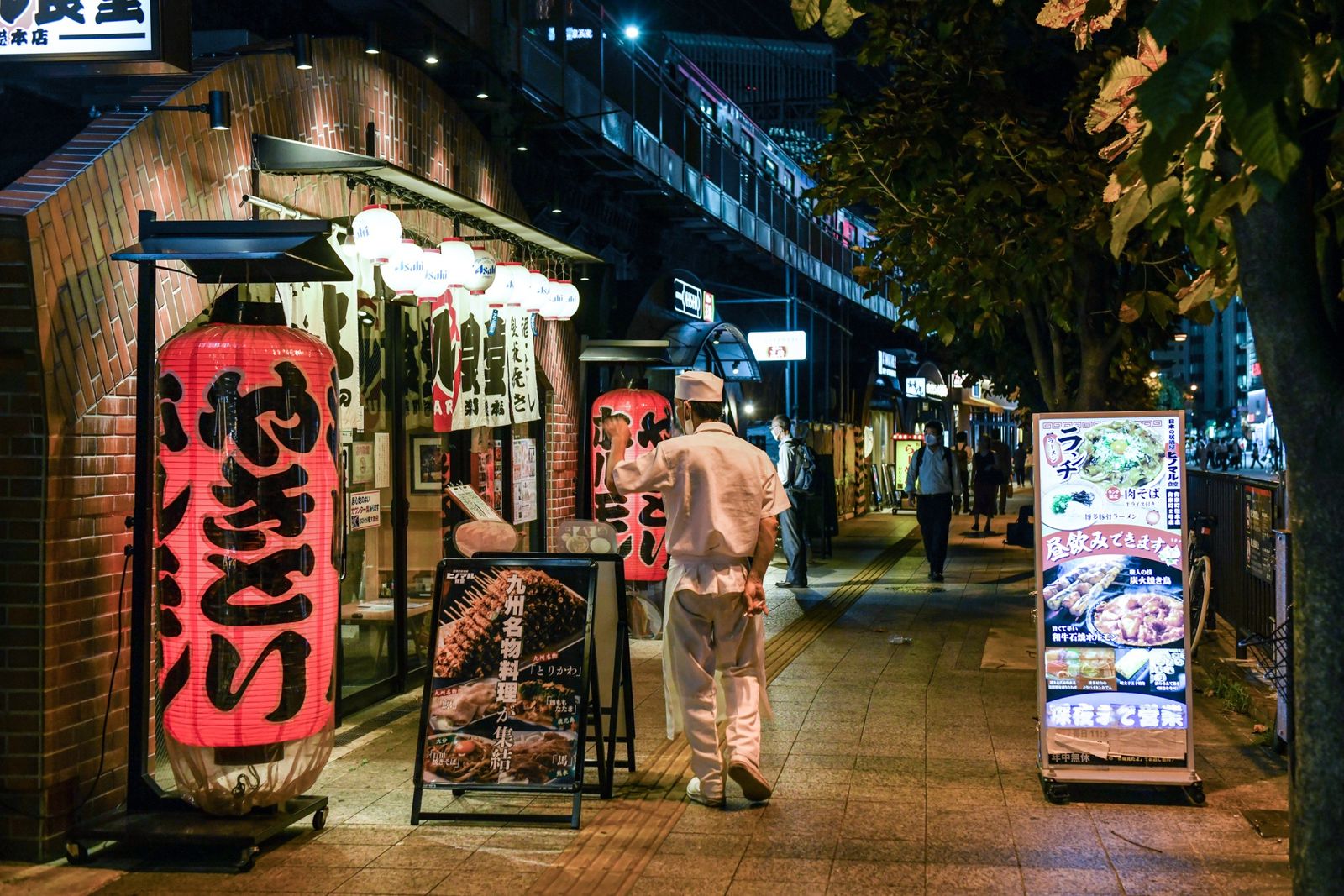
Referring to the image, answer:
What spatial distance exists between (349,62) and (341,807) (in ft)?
17.7

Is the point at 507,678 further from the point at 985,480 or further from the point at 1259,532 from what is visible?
the point at 985,480

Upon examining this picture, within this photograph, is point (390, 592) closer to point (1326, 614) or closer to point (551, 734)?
point (551, 734)

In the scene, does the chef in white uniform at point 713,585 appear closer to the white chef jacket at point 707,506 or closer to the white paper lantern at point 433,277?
the white chef jacket at point 707,506

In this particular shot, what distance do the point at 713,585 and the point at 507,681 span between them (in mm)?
1202

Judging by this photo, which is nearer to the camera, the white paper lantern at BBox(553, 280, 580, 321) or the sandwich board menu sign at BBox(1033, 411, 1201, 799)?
the sandwich board menu sign at BBox(1033, 411, 1201, 799)

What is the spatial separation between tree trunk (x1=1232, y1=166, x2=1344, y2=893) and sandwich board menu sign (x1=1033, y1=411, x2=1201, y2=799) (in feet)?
9.59

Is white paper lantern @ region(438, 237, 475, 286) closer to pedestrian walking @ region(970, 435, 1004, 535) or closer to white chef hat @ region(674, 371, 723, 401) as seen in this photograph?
white chef hat @ region(674, 371, 723, 401)

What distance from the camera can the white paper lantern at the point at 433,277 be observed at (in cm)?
934

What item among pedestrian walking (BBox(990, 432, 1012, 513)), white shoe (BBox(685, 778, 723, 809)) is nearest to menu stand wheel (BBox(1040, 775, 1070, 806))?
white shoe (BBox(685, 778, 723, 809))

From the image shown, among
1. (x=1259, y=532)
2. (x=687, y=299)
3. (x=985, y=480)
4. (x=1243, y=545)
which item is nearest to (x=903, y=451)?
(x=985, y=480)

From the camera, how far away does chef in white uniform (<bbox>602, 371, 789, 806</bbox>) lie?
703 centimetres

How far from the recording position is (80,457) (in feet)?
20.6

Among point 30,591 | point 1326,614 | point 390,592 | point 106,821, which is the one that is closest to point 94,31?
point 30,591

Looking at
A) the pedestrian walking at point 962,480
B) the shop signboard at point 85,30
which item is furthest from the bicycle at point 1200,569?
the pedestrian walking at point 962,480
